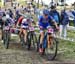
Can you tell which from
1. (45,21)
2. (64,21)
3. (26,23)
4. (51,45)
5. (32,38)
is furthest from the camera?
(64,21)

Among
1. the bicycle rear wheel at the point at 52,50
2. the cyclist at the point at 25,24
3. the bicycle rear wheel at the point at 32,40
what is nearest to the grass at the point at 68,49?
the bicycle rear wheel at the point at 52,50

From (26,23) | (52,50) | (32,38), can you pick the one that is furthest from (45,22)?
(26,23)

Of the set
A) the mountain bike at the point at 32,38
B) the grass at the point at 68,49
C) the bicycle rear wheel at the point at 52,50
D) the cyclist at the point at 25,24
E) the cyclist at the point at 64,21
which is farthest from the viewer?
the cyclist at the point at 64,21

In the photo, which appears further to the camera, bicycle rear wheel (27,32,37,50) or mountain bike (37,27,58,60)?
bicycle rear wheel (27,32,37,50)

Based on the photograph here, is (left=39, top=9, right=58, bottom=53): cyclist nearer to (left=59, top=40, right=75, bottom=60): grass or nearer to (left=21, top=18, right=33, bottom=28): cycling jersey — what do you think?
(left=59, top=40, right=75, bottom=60): grass

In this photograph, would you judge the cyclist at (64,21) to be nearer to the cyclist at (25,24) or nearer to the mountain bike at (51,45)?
the cyclist at (25,24)

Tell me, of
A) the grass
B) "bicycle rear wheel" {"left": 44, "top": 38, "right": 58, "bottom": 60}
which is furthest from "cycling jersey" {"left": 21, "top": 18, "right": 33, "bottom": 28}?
"bicycle rear wheel" {"left": 44, "top": 38, "right": 58, "bottom": 60}

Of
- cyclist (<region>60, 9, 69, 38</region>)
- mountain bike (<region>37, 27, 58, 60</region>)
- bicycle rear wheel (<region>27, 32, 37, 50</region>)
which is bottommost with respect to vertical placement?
cyclist (<region>60, 9, 69, 38</region>)

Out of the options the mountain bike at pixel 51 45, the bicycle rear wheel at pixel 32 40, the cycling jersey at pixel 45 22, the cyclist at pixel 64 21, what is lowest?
the cyclist at pixel 64 21

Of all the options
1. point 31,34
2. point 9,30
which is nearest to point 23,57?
point 31,34

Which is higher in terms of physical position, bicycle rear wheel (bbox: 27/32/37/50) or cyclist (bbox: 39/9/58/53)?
cyclist (bbox: 39/9/58/53)

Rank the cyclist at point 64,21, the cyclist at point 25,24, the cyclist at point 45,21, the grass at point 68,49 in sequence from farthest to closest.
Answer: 1. the cyclist at point 64,21
2. the cyclist at point 25,24
3. the grass at point 68,49
4. the cyclist at point 45,21

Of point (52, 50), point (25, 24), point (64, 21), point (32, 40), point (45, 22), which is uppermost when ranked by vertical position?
point (45, 22)

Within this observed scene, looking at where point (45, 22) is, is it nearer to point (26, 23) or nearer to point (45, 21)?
point (45, 21)
